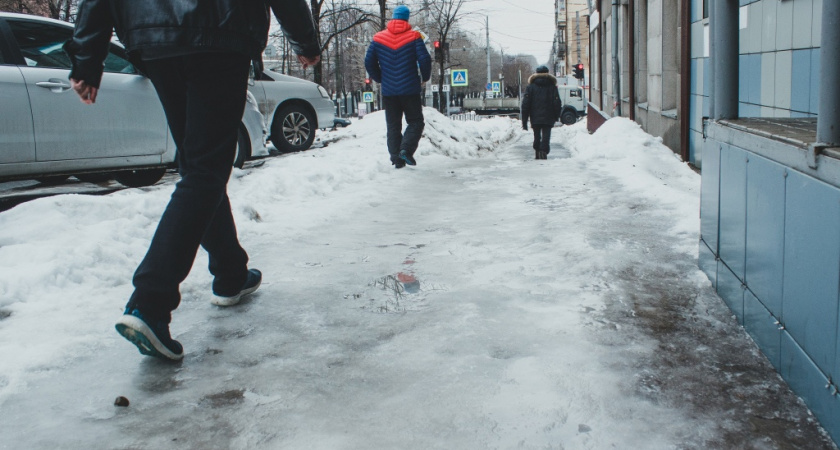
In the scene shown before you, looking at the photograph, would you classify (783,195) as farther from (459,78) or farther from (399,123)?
(459,78)

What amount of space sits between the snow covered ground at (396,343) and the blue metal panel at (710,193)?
25cm

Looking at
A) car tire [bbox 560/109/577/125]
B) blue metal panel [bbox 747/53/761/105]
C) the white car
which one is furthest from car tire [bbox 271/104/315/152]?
car tire [bbox 560/109/577/125]

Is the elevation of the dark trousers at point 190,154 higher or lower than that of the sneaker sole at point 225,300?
higher

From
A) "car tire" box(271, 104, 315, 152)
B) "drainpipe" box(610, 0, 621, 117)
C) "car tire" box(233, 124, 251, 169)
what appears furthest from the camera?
"drainpipe" box(610, 0, 621, 117)

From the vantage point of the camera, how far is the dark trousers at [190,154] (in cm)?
272

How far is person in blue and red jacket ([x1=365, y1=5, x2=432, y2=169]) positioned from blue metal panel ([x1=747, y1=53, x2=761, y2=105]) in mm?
3864

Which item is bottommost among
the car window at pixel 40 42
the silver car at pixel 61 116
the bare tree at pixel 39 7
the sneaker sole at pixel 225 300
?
the sneaker sole at pixel 225 300

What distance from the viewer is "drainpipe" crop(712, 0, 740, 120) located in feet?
11.0

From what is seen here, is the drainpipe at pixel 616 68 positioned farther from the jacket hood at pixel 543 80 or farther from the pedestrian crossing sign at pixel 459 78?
the pedestrian crossing sign at pixel 459 78

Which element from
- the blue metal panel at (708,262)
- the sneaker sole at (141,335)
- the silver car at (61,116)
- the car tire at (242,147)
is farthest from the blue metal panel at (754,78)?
the sneaker sole at (141,335)

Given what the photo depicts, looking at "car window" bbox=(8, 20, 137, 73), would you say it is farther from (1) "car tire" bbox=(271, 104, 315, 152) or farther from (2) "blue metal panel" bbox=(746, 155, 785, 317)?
(2) "blue metal panel" bbox=(746, 155, 785, 317)

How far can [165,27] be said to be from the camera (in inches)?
109

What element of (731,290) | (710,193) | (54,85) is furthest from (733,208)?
(54,85)

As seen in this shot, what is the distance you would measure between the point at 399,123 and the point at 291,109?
2938 millimetres
